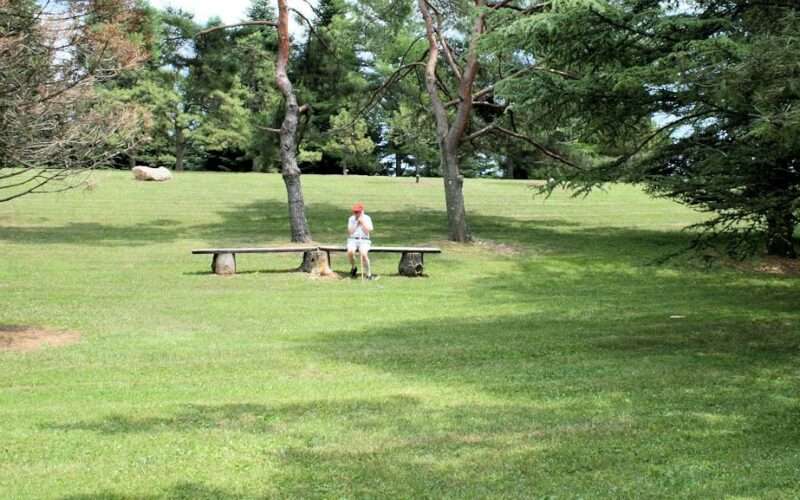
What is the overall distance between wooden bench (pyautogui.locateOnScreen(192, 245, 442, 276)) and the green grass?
520 millimetres

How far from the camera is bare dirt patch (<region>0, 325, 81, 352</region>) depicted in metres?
10.1

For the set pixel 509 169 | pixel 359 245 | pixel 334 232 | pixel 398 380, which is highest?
pixel 509 169

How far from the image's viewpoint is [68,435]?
638cm

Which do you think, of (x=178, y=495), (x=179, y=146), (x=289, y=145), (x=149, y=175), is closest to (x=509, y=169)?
(x=179, y=146)

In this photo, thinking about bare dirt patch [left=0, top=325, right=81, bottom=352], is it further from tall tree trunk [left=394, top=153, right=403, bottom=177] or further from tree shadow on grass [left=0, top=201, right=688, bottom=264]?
tall tree trunk [left=394, top=153, right=403, bottom=177]

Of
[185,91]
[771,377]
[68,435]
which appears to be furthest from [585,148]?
[185,91]

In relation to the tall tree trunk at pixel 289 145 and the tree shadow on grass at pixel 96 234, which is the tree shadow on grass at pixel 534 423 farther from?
the tree shadow on grass at pixel 96 234

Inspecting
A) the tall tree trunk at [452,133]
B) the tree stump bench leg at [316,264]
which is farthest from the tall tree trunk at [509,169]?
the tree stump bench leg at [316,264]

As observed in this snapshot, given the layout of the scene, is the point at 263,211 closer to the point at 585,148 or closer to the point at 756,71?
the point at 585,148

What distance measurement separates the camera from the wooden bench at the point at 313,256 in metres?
17.0

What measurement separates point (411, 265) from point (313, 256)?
6.49 ft

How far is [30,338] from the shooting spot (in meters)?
10.6

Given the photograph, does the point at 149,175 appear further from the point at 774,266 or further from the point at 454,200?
the point at 774,266

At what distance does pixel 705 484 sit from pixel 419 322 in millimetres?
7334
